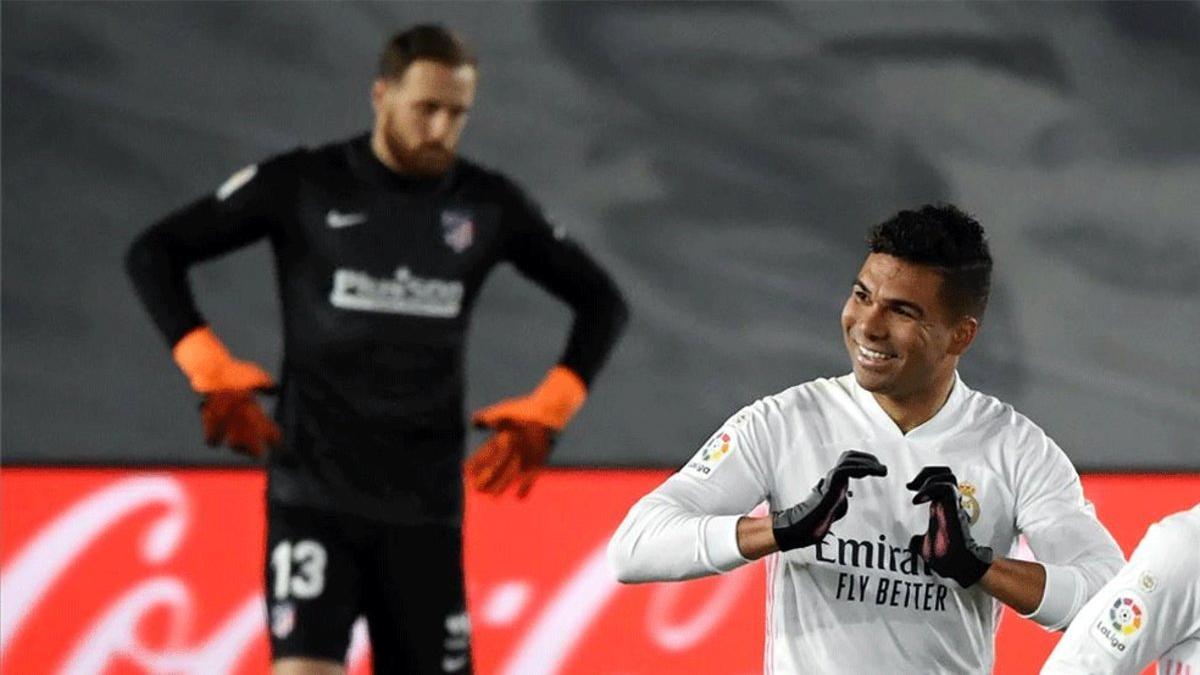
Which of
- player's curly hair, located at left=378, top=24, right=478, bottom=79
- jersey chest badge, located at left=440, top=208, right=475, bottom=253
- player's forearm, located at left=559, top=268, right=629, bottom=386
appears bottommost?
player's forearm, located at left=559, top=268, right=629, bottom=386

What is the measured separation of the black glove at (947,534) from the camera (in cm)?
268

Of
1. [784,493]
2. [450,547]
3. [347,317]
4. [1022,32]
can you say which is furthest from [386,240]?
[1022,32]

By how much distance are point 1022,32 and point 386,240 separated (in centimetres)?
278

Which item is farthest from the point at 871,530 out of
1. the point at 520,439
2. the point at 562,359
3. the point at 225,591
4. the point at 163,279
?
the point at 225,591

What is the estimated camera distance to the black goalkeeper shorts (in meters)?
Result: 3.86

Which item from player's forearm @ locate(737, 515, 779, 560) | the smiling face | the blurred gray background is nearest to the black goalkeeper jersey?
the smiling face

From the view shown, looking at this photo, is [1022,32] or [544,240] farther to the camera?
[1022,32]

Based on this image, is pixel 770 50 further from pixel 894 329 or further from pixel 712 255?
pixel 894 329

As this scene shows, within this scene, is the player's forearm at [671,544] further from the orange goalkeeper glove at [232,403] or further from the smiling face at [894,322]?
the orange goalkeeper glove at [232,403]

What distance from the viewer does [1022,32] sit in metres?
6.19

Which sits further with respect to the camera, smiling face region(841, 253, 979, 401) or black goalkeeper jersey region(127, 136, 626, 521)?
black goalkeeper jersey region(127, 136, 626, 521)

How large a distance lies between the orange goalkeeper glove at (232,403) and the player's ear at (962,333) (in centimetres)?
135

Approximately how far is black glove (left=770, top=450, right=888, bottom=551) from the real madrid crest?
36cm

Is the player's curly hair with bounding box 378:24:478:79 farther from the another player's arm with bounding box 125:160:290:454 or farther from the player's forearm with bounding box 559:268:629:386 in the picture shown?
the player's forearm with bounding box 559:268:629:386
